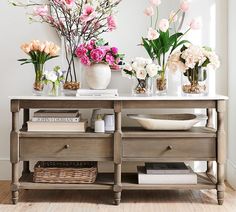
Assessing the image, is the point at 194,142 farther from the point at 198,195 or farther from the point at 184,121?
the point at 198,195

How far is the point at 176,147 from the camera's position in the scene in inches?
104

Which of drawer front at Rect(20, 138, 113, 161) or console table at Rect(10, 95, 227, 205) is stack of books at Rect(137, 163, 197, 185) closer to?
console table at Rect(10, 95, 227, 205)

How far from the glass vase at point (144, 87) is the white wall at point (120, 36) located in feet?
1.10

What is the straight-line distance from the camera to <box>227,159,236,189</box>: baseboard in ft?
9.92

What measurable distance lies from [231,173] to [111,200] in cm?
97

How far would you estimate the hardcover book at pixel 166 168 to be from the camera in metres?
2.70

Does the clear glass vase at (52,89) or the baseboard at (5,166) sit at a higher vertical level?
the clear glass vase at (52,89)

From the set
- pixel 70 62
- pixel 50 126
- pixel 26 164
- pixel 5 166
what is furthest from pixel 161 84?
pixel 5 166

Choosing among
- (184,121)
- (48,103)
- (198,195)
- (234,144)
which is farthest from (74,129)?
(234,144)

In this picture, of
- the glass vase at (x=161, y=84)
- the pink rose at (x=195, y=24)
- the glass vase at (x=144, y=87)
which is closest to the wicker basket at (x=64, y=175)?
the glass vase at (x=144, y=87)

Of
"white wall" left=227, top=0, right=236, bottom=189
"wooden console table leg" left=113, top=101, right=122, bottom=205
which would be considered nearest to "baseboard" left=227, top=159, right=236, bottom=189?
"white wall" left=227, top=0, right=236, bottom=189

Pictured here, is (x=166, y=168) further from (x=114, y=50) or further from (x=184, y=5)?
(x=184, y=5)

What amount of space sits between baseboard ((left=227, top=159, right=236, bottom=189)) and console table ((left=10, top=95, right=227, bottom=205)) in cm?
42

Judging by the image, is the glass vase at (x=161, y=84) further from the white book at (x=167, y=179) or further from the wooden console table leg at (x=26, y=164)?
the wooden console table leg at (x=26, y=164)
